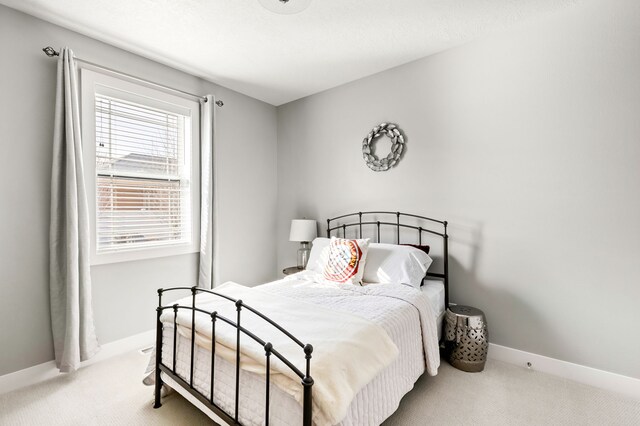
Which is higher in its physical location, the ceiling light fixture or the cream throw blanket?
the ceiling light fixture

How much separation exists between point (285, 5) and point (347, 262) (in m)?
1.87

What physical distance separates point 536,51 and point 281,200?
302 centimetres

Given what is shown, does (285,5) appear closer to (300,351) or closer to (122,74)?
(122,74)

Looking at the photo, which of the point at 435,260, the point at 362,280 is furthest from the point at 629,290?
the point at 362,280

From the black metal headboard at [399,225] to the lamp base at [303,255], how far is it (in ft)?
1.03

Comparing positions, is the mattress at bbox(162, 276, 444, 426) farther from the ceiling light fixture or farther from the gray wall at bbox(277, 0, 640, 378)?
the ceiling light fixture

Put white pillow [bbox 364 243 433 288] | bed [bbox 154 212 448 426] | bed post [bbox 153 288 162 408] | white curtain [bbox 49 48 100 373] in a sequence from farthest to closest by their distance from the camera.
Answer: white pillow [bbox 364 243 433 288] → white curtain [bbox 49 48 100 373] → bed post [bbox 153 288 162 408] → bed [bbox 154 212 448 426]

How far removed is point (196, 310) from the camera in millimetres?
1724

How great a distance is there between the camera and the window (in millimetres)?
2512

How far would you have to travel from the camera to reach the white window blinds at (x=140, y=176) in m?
2.58

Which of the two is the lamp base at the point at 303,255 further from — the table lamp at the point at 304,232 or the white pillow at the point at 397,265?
the white pillow at the point at 397,265

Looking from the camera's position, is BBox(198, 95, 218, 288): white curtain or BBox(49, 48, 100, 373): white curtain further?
BBox(198, 95, 218, 288): white curtain

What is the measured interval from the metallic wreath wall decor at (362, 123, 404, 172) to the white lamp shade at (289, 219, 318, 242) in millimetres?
953

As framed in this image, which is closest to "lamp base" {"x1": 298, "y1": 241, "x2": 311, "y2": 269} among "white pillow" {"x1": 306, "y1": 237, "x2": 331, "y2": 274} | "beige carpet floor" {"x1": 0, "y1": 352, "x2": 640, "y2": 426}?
"white pillow" {"x1": 306, "y1": 237, "x2": 331, "y2": 274}
